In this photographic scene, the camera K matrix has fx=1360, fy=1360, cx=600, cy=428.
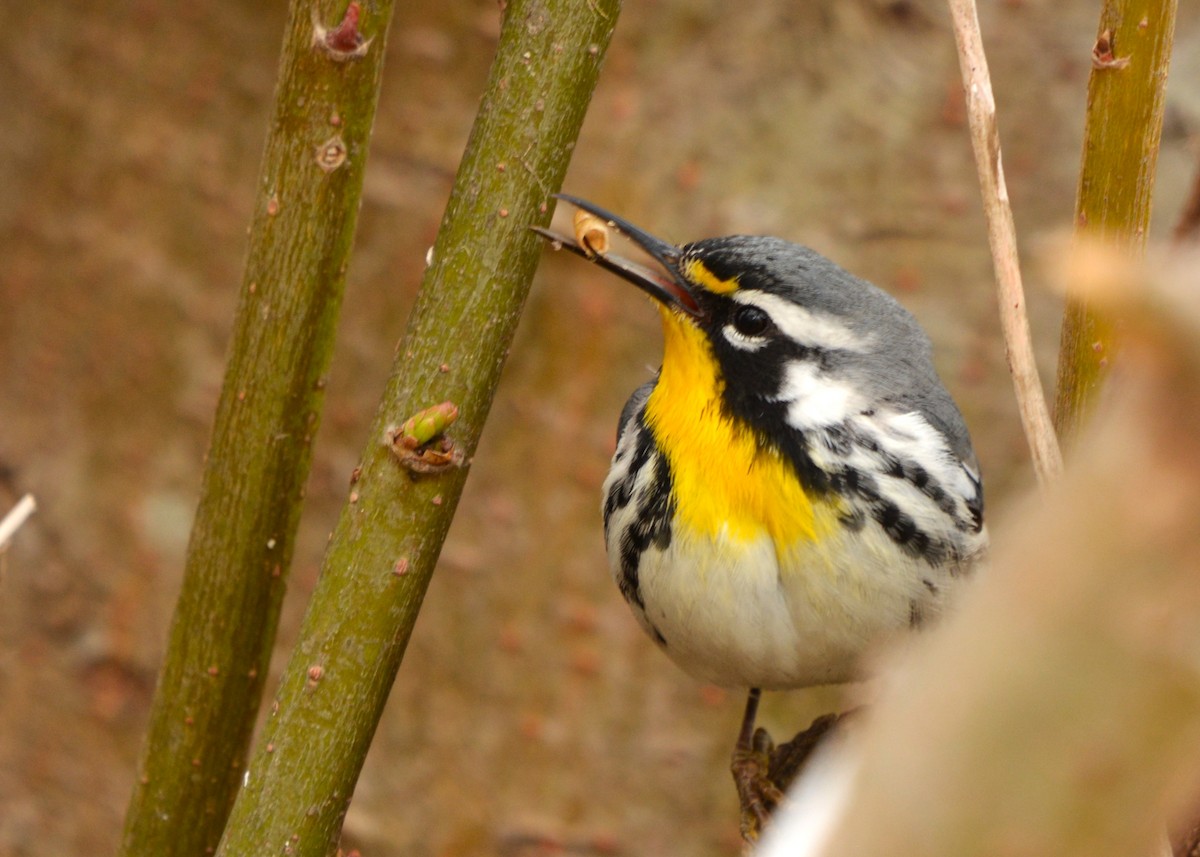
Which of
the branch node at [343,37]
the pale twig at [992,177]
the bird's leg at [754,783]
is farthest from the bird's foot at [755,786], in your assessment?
the branch node at [343,37]

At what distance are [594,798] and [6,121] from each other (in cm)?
208

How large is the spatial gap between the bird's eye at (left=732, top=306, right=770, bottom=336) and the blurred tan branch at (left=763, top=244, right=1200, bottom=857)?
1.45 metres

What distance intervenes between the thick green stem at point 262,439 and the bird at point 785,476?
0.43 meters

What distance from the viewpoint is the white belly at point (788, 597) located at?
6.13 feet

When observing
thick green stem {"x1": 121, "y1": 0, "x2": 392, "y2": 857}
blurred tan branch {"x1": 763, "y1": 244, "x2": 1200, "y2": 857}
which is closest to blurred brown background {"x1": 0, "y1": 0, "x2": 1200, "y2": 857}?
thick green stem {"x1": 121, "y1": 0, "x2": 392, "y2": 857}

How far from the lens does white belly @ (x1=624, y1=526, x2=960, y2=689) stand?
187 centimetres

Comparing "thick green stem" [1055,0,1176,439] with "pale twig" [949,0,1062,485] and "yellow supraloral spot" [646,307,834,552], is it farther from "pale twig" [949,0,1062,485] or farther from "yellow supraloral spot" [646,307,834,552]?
"yellow supraloral spot" [646,307,834,552]

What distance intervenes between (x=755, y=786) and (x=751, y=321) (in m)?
0.72

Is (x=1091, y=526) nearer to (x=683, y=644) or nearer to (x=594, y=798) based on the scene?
(x=683, y=644)

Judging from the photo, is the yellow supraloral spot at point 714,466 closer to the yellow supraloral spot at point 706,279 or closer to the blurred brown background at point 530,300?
the yellow supraloral spot at point 706,279

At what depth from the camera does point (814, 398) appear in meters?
1.95

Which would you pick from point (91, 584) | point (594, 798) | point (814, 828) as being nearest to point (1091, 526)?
point (814, 828)

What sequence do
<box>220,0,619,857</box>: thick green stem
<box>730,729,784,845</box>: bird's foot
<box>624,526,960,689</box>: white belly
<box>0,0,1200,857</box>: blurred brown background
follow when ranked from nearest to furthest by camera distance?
<box>220,0,619,857</box>: thick green stem
<box>624,526,960,689</box>: white belly
<box>730,729,784,845</box>: bird's foot
<box>0,0,1200,857</box>: blurred brown background

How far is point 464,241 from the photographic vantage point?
1.42 meters
